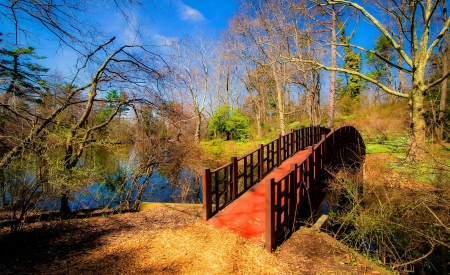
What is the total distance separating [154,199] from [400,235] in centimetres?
822

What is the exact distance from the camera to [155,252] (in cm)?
373

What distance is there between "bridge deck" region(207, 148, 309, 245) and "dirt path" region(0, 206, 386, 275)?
247mm

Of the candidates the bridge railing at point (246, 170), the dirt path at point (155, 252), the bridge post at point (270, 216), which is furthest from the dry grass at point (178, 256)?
the bridge railing at point (246, 170)

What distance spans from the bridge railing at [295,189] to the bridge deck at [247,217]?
36 centimetres

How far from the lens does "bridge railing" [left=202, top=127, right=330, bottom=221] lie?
16.7 ft

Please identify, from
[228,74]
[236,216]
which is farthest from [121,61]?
[228,74]

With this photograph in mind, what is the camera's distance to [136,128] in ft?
25.7

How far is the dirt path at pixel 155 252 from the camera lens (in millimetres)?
3277

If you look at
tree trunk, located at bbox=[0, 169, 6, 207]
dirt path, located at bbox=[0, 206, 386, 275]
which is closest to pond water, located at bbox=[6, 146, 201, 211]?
tree trunk, located at bbox=[0, 169, 6, 207]

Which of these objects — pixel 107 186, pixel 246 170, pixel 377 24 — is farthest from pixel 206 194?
pixel 377 24

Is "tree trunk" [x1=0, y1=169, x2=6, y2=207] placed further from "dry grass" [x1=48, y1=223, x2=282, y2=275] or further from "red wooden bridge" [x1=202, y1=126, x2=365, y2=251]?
"red wooden bridge" [x1=202, y1=126, x2=365, y2=251]

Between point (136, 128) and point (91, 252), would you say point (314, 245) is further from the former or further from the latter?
point (136, 128)

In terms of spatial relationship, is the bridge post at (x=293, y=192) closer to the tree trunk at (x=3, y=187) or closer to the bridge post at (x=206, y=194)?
the bridge post at (x=206, y=194)

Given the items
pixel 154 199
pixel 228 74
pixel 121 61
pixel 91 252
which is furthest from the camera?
pixel 228 74
